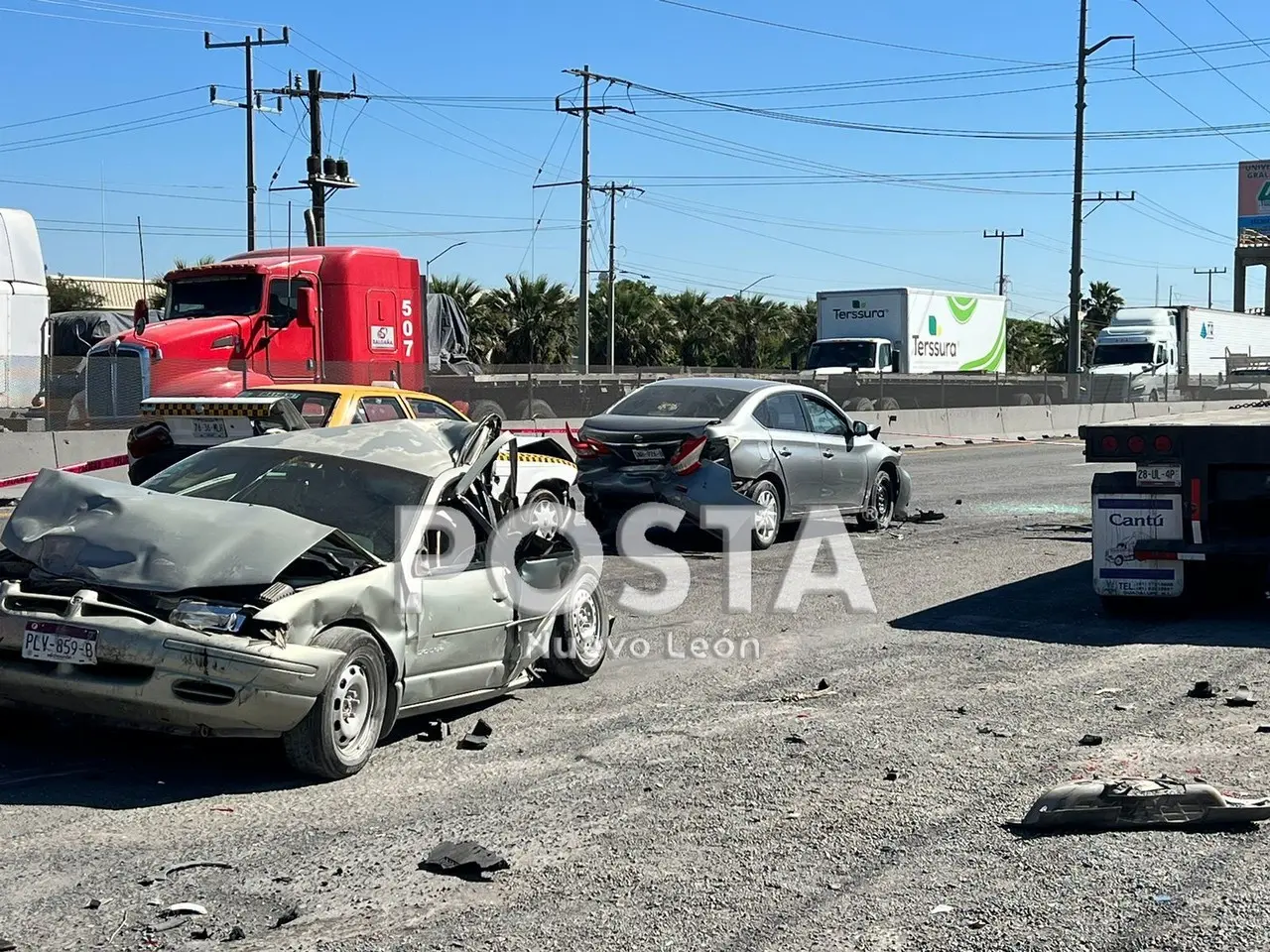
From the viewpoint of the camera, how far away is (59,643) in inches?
233

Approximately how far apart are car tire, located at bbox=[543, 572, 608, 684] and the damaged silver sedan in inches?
1.0

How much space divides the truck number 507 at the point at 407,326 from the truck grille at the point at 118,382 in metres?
4.21

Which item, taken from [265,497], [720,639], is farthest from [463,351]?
[265,497]

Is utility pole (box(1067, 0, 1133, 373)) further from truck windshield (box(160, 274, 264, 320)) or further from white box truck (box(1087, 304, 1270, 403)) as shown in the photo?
truck windshield (box(160, 274, 264, 320))

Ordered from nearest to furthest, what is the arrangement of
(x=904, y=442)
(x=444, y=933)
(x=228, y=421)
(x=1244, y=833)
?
1. (x=444, y=933)
2. (x=1244, y=833)
3. (x=228, y=421)
4. (x=904, y=442)

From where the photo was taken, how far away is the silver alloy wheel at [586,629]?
8.05 metres

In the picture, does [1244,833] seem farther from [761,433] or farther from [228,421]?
[228,421]

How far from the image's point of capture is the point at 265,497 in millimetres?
7148

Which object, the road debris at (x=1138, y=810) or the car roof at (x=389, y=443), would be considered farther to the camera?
the car roof at (x=389, y=443)

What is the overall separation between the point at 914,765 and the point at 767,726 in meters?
0.93

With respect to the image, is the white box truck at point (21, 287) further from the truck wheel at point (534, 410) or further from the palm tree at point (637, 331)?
the palm tree at point (637, 331)

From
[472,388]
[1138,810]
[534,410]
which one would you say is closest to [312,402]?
[1138,810]

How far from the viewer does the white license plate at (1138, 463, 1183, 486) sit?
32.1ft

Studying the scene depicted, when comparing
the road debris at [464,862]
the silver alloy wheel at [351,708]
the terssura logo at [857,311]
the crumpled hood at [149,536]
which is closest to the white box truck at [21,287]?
the crumpled hood at [149,536]
